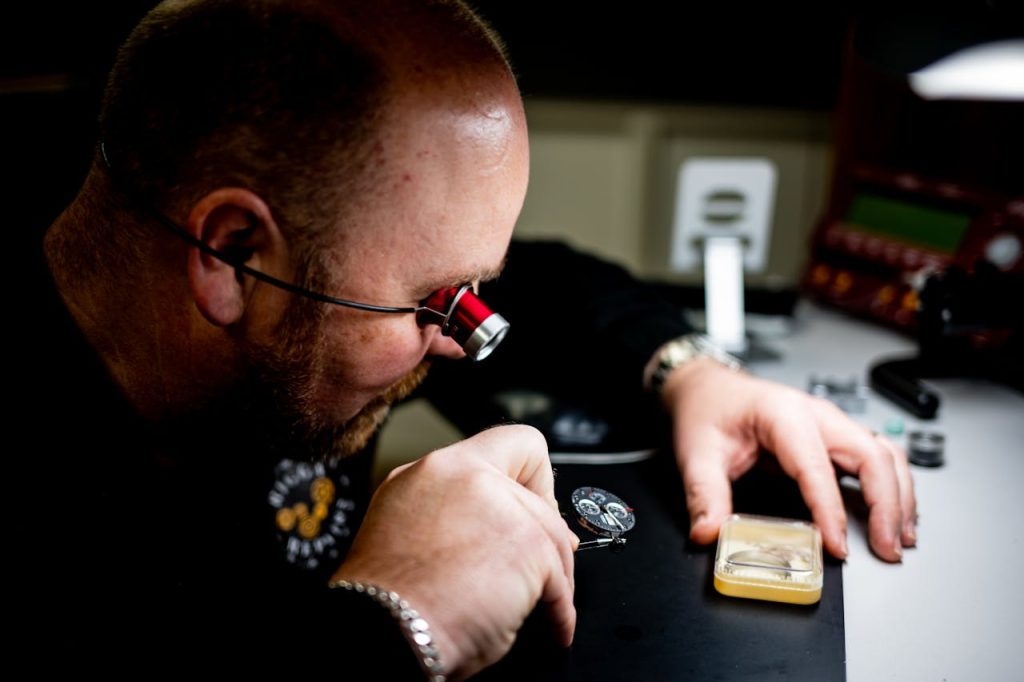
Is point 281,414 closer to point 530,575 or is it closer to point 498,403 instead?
point 530,575

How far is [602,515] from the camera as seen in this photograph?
83 centimetres

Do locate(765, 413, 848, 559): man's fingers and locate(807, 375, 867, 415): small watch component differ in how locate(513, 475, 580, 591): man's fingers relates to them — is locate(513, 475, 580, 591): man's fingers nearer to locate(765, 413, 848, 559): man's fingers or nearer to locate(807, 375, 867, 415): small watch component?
locate(765, 413, 848, 559): man's fingers

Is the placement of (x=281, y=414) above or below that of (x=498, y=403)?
above

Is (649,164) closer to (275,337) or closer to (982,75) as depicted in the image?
(982,75)

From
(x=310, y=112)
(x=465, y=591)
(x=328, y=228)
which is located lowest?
(x=465, y=591)

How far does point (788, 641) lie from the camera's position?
2.63 ft

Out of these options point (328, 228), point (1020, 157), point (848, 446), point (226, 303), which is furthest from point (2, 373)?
point (1020, 157)

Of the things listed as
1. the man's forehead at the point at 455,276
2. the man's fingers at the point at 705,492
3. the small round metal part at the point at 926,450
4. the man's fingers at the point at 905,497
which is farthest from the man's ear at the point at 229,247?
the small round metal part at the point at 926,450

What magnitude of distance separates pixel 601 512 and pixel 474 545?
17 cm

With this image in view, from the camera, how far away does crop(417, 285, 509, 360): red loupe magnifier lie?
79cm

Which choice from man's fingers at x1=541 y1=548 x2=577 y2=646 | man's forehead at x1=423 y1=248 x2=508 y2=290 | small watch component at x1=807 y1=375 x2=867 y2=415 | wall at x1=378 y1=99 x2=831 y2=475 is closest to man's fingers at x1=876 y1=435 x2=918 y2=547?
small watch component at x1=807 y1=375 x2=867 y2=415

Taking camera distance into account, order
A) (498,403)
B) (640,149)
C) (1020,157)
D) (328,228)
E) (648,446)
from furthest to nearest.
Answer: (640,149) → (1020,157) → (498,403) → (648,446) → (328,228)

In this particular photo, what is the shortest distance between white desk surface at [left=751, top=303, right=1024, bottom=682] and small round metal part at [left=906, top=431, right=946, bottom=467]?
0.01 m

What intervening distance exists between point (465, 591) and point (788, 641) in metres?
0.33
